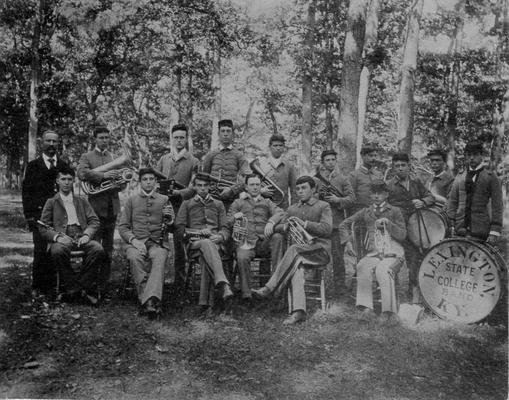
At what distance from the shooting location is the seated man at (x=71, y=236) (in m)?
5.52

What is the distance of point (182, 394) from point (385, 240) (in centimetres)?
299

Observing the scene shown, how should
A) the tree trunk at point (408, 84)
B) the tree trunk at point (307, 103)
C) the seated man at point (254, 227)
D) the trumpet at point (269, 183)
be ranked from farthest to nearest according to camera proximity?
1. the tree trunk at point (307, 103)
2. the tree trunk at point (408, 84)
3. the trumpet at point (269, 183)
4. the seated man at point (254, 227)

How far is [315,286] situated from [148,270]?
2.06m

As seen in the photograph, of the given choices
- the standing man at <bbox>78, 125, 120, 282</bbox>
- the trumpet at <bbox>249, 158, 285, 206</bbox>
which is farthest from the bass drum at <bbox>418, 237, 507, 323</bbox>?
the standing man at <bbox>78, 125, 120, 282</bbox>

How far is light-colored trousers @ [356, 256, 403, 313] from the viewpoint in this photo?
5.25m

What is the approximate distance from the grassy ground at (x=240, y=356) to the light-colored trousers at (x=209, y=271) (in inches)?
9.7

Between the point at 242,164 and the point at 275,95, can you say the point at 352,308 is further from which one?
the point at 275,95

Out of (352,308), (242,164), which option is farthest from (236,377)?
(242,164)

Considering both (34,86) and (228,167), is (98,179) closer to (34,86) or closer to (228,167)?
(228,167)

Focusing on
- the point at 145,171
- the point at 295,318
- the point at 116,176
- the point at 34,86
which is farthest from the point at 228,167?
the point at 34,86

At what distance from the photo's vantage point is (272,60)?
47.3 feet

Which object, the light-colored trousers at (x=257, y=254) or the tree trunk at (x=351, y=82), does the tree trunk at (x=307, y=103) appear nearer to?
the tree trunk at (x=351, y=82)

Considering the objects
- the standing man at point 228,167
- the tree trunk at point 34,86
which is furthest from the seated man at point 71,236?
the tree trunk at point 34,86

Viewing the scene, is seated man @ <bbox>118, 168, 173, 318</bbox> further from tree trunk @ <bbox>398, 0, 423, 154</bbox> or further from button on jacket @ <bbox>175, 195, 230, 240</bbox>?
tree trunk @ <bbox>398, 0, 423, 154</bbox>
